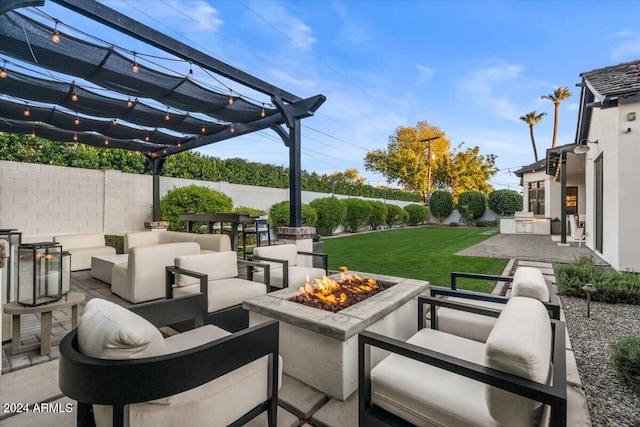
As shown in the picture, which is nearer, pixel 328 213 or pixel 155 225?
pixel 155 225

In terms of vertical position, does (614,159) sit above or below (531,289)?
above

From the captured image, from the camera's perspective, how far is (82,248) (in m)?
5.79

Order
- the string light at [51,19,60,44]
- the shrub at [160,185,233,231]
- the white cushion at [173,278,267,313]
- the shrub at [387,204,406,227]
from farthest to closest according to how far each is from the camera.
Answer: the shrub at [387,204,406,227]
the shrub at [160,185,233,231]
the string light at [51,19,60,44]
the white cushion at [173,278,267,313]

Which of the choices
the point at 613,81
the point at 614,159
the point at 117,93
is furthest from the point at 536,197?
the point at 117,93

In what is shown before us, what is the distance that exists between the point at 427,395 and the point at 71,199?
351 inches

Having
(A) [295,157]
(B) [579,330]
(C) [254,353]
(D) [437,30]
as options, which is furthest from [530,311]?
(D) [437,30]

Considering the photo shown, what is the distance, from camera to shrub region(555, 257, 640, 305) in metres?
3.73

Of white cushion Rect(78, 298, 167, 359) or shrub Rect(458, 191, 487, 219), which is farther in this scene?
shrub Rect(458, 191, 487, 219)

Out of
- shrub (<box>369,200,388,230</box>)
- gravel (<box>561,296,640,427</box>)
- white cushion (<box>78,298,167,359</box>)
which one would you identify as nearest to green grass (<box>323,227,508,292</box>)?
gravel (<box>561,296,640,427</box>)

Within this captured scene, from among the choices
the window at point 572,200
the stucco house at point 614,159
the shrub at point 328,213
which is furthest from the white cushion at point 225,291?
the window at point 572,200

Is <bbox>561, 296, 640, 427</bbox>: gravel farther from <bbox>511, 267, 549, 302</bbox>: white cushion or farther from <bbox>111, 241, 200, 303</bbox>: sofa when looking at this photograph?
<bbox>111, 241, 200, 303</bbox>: sofa

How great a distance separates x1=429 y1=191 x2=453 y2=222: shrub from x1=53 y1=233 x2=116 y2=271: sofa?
19707 mm

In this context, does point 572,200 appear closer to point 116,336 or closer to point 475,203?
point 475,203

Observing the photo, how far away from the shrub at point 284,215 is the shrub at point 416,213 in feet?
35.4
